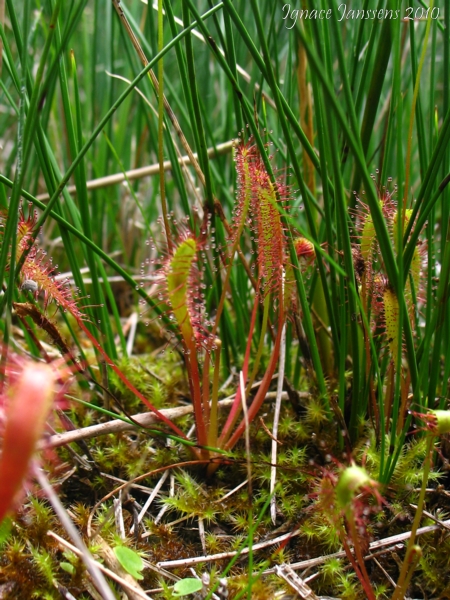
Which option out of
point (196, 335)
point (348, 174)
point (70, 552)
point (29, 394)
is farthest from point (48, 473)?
point (348, 174)

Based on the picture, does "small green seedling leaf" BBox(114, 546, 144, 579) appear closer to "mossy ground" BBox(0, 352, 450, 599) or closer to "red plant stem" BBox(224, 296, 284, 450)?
"mossy ground" BBox(0, 352, 450, 599)

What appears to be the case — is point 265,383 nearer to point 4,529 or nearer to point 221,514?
point 221,514

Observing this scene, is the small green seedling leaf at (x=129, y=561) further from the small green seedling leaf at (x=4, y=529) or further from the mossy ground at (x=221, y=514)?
the small green seedling leaf at (x=4, y=529)

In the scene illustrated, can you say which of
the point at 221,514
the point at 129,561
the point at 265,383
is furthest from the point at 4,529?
the point at 265,383

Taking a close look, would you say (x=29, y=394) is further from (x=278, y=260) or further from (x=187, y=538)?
(x=187, y=538)

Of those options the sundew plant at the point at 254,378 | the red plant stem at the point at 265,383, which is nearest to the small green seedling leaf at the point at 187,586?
the sundew plant at the point at 254,378

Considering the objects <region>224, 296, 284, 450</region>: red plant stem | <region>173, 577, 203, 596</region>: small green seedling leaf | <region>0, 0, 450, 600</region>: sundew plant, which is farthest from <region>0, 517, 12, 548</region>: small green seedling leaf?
<region>224, 296, 284, 450</region>: red plant stem
